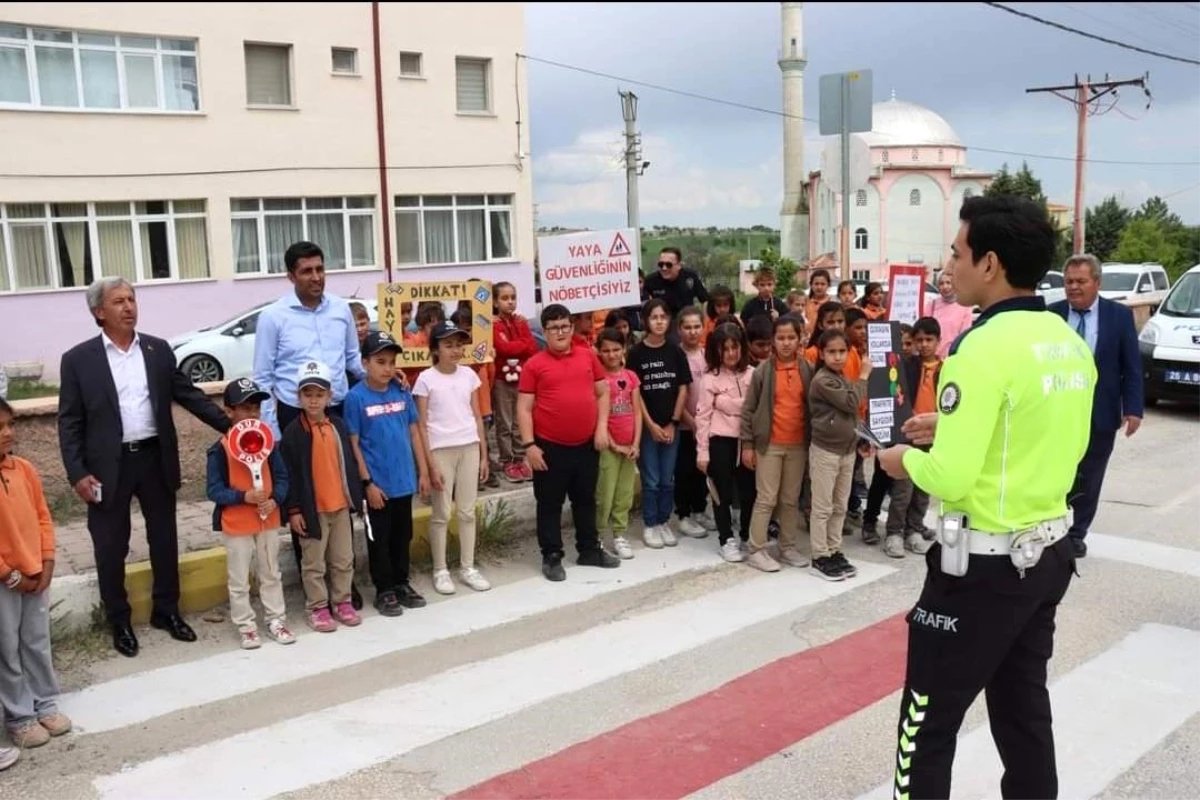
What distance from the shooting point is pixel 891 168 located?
6331cm

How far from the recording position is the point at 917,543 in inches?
A: 273

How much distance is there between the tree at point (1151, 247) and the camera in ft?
105

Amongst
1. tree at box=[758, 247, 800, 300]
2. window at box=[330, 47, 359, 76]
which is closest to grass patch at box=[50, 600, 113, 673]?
window at box=[330, 47, 359, 76]

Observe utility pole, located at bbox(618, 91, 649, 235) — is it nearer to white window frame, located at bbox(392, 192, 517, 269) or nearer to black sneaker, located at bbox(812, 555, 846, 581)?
white window frame, located at bbox(392, 192, 517, 269)

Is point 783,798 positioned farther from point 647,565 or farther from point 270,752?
point 647,565

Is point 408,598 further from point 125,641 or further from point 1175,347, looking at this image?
point 1175,347

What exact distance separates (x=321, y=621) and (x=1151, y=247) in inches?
1396

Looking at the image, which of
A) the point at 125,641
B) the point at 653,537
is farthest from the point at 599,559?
the point at 125,641

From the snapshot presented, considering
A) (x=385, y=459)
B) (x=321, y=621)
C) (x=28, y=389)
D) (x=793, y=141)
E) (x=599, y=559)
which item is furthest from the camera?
(x=793, y=141)

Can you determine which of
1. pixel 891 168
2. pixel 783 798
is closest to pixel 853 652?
pixel 783 798

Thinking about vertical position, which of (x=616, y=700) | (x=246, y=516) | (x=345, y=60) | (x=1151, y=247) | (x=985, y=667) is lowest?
(x=616, y=700)

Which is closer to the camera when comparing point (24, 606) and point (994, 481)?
point (994, 481)

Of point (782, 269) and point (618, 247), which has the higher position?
point (618, 247)

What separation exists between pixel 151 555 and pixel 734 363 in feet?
12.5
